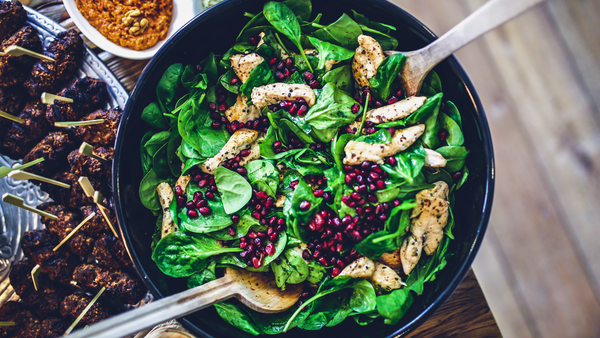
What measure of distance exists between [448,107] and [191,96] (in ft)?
4.42

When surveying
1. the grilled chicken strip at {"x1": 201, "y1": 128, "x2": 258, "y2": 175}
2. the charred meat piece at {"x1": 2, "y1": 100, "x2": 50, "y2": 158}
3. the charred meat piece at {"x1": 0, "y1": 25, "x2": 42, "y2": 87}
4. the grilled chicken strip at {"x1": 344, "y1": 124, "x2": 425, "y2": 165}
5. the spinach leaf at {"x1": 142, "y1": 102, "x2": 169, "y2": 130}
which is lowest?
the grilled chicken strip at {"x1": 344, "y1": 124, "x2": 425, "y2": 165}

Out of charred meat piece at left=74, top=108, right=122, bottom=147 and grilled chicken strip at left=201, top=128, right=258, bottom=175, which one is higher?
charred meat piece at left=74, top=108, right=122, bottom=147

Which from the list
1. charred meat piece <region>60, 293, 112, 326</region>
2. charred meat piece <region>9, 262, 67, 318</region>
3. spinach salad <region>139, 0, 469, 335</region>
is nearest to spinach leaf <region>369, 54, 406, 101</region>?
spinach salad <region>139, 0, 469, 335</region>

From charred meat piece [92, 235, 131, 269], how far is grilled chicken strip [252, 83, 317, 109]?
1186mm

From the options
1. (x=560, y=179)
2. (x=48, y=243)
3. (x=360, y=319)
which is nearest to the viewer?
(x=360, y=319)

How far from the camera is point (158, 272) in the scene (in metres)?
1.83

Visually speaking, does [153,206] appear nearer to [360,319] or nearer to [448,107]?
[360,319]

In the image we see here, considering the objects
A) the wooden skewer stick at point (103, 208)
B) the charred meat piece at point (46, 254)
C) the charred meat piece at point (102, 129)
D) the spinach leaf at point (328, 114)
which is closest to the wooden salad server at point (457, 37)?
the spinach leaf at point (328, 114)

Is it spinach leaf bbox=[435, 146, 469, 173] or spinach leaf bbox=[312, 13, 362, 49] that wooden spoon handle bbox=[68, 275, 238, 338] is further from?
spinach leaf bbox=[312, 13, 362, 49]

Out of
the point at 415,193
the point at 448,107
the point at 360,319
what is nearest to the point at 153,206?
the point at 360,319

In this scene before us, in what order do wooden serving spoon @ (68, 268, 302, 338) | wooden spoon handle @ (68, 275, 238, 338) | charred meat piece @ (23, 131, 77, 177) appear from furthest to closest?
charred meat piece @ (23, 131, 77, 177), wooden serving spoon @ (68, 268, 302, 338), wooden spoon handle @ (68, 275, 238, 338)

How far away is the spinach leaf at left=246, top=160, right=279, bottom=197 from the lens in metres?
1.81

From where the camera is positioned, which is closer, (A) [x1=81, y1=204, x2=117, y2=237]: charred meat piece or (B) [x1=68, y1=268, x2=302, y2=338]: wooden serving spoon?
(B) [x1=68, y1=268, x2=302, y2=338]: wooden serving spoon

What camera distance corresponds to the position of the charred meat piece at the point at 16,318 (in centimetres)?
207
